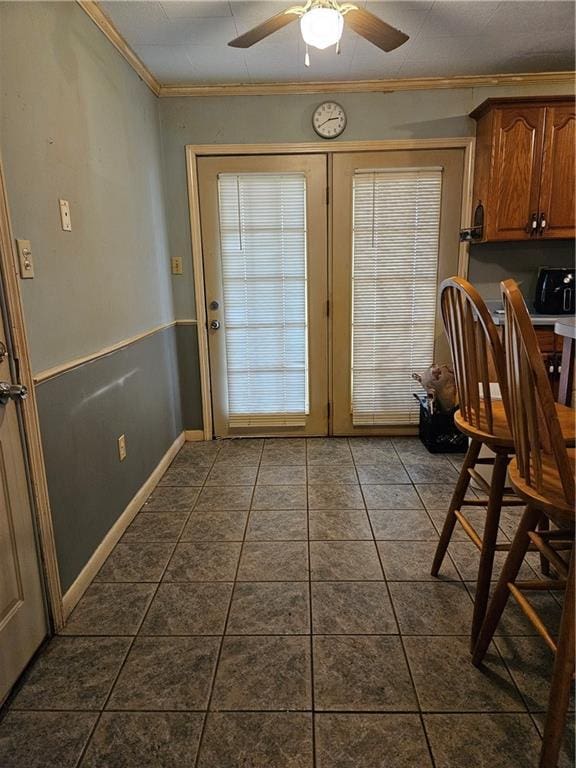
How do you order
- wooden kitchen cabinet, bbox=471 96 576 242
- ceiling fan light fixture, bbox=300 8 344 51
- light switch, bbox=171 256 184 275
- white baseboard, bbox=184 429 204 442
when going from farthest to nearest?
white baseboard, bbox=184 429 204 442
light switch, bbox=171 256 184 275
wooden kitchen cabinet, bbox=471 96 576 242
ceiling fan light fixture, bbox=300 8 344 51

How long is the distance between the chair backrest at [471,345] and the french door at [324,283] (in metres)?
1.74

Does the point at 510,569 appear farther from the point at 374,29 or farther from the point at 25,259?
the point at 374,29

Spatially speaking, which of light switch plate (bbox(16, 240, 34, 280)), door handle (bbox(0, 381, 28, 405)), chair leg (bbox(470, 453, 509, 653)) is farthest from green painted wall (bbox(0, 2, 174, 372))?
chair leg (bbox(470, 453, 509, 653))

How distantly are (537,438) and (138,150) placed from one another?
2.56 m

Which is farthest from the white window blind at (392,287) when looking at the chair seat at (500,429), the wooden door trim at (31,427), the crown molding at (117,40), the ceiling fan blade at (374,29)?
the wooden door trim at (31,427)

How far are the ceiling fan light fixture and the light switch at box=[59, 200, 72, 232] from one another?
1.12m

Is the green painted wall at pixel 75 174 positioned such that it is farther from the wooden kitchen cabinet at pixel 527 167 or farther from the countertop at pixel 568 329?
the wooden kitchen cabinet at pixel 527 167

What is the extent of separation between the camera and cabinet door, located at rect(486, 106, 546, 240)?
2727mm

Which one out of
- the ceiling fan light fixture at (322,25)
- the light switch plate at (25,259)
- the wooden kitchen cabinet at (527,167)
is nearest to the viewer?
the light switch plate at (25,259)

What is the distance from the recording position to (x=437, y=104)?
117 inches

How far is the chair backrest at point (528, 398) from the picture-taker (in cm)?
96

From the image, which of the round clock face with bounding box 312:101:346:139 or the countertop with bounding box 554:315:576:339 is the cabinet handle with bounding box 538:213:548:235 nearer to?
the round clock face with bounding box 312:101:346:139

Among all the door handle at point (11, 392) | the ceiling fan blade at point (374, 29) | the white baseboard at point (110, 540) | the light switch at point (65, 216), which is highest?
the ceiling fan blade at point (374, 29)

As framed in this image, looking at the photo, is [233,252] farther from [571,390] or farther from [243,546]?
[571,390]
